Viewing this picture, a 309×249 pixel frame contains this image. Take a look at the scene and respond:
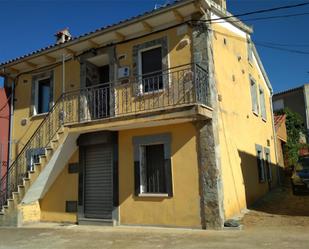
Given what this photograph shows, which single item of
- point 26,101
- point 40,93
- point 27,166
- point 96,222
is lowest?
point 96,222

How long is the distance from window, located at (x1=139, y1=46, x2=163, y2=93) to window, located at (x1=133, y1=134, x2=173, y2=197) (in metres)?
1.62

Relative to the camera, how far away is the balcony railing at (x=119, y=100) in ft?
33.0

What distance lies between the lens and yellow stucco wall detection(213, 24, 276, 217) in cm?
1066

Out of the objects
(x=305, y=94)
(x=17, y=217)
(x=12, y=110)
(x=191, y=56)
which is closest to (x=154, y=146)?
(x=191, y=56)

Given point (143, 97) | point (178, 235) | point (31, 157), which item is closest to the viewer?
point (178, 235)

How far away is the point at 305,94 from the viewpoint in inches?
1230

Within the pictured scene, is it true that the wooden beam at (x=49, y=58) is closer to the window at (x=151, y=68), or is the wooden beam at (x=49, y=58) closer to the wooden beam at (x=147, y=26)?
the window at (x=151, y=68)

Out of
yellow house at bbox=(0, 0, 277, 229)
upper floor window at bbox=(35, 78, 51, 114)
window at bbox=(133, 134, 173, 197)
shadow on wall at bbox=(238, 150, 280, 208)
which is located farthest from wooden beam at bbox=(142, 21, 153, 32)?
shadow on wall at bbox=(238, 150, 280, 208)

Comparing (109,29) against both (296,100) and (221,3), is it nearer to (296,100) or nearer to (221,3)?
(221,3)

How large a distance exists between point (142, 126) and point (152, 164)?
1217 millimetres

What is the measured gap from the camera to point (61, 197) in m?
12.3

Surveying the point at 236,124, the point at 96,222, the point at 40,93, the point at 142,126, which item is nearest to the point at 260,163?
the point at 236,124

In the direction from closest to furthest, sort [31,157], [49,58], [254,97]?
[31,157] → [49,58] → [254,97]

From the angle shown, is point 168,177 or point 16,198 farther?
point 16,198
